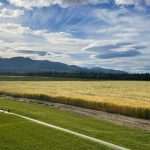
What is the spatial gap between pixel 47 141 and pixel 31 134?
2.09m

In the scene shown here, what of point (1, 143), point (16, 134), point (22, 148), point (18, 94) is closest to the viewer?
point (22, 148)

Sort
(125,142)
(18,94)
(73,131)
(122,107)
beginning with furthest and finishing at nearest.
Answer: (18,94), (122,107), (73,131), (125,142)

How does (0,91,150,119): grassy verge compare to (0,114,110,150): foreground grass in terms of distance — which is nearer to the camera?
(0,114,110,150): foreground grass

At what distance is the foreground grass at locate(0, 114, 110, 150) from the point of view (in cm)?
A: 1418

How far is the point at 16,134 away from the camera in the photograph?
56.2 feet

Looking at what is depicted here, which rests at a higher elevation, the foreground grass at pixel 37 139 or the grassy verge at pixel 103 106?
the foreground grass at pixel 37 139

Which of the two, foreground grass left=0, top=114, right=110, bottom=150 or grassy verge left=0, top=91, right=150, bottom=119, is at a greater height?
foreground grass left=0, top=114, right=110, bottom=150

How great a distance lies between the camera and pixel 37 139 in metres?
15.8

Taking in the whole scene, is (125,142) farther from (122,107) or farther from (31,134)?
(122,107)

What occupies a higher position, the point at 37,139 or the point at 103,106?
the point at 37,139

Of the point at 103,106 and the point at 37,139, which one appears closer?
the point at 37,139

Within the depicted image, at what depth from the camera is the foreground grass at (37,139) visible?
14.2m

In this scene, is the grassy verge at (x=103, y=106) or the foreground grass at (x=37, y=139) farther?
the grassy verge at (x=103, y=106)

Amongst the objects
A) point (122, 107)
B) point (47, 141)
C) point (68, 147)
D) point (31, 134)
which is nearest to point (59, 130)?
point (31, 134)
